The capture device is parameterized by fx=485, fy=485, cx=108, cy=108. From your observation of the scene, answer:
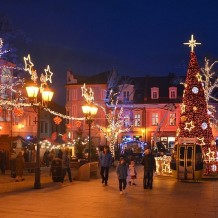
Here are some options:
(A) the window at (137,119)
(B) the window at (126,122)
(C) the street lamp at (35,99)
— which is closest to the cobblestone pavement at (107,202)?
(C) the street lamp at (35,99)

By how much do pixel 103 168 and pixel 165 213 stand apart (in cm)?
895

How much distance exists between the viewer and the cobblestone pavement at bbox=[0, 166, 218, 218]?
42.0ft

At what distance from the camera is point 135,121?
59188mm

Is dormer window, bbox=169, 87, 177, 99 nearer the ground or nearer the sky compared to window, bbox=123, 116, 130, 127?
nearer the sky

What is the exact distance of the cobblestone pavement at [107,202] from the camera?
12.8 meters

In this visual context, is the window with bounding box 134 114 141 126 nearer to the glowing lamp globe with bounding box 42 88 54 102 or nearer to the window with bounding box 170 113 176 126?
the window with bounding box 170 113 176 126

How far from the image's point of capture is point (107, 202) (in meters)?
15.1

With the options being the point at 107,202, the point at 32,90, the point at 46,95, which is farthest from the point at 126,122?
the point at 107,202

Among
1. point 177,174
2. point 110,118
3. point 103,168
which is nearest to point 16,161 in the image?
point 103,168

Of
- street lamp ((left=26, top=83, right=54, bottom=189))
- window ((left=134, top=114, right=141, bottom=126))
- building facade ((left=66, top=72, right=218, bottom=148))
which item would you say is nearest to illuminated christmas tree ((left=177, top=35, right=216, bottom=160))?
street lamp ((left=26, top=83, right=54, bottom=189))

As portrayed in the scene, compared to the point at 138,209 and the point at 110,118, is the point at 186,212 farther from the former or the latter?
the point at 110,118

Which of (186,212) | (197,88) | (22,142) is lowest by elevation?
(186,212)

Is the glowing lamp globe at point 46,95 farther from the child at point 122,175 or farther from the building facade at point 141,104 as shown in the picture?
the building facade at point 141,104

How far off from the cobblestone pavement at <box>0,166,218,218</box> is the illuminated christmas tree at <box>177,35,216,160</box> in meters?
7.10
